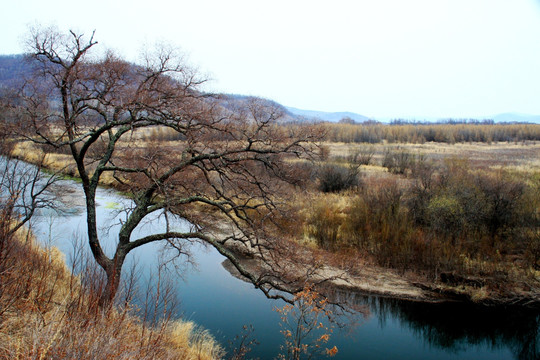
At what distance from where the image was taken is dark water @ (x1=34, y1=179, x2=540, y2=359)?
1148 centimetres

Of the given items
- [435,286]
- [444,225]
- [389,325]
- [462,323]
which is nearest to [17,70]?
[389,325]

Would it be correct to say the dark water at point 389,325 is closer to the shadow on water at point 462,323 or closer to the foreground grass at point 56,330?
the shadow on water at point 462,323

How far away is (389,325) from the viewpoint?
12.8m

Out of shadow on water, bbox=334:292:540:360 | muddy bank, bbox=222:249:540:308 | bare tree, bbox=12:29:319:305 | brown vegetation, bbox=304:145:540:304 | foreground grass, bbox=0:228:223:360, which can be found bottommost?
shadow on water, bbox=334:292:540:360

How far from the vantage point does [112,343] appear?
4094mm

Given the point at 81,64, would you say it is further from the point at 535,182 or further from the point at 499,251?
the point at 535,182

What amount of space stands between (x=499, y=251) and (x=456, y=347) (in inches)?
246

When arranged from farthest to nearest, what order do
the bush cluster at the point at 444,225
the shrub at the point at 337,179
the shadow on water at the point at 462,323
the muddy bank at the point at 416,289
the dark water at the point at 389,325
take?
the shrub at the point at 337,179 → the bush cluster at the point at 444,225 → the muddy bank at the point at 416,289 → the shadow on water at the point at 462,323 → the dark water at the point at 389,325

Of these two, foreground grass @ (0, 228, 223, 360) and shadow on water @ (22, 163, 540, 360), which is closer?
foreground grass @ (0, 228, 223, 360)

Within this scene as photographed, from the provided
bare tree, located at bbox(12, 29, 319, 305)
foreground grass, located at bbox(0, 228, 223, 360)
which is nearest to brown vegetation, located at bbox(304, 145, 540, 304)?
bare tree, located at bbox(12, 29, 319, 305)

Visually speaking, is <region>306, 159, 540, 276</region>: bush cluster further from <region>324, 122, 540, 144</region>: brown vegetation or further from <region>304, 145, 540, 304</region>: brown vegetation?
<region>324, 122, 540, 144</region>: brown vegetation

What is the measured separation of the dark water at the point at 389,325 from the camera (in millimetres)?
11477

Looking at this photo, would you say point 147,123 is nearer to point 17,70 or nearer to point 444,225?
point 17,70

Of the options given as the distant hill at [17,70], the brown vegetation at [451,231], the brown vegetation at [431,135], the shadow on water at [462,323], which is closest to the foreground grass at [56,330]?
the distant hill at [17,70]
